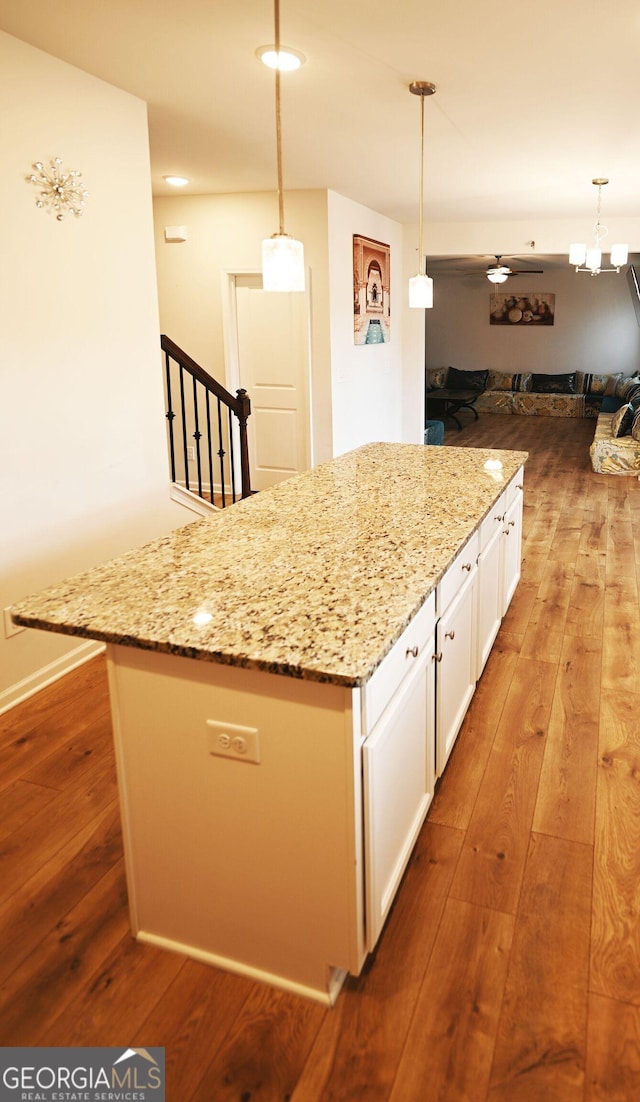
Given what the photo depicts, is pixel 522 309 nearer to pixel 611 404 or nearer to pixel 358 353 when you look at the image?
pixel 611 404

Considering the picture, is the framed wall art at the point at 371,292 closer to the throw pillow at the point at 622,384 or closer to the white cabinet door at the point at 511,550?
the white cabinet door at the point at 511,550

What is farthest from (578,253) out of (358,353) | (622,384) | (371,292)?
(622,384)

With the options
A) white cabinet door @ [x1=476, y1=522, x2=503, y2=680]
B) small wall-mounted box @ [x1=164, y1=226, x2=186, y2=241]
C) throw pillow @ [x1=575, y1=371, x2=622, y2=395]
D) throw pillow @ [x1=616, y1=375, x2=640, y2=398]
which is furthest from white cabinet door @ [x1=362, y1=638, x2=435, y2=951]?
throw pillow @ [x1=575, y1=371, x2=622, y2=395]

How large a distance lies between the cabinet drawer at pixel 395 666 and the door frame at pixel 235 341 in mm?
4370

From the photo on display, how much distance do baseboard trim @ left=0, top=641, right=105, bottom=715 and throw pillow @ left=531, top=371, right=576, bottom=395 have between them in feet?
34.6

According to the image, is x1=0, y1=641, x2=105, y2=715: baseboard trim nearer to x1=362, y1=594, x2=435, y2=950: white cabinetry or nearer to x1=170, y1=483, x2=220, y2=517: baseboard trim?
x1=170, y1=483, x2=220, y2=517: baseboard trim

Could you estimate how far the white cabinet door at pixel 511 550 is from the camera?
358cm

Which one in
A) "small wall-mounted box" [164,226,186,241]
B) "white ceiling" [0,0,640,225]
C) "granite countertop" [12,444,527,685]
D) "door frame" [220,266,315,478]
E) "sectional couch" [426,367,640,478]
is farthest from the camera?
"sectional couch" [426,367,640,478]

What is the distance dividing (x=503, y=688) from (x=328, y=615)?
1.75 m

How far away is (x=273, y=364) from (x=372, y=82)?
313cm

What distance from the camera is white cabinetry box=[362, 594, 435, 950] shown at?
1.64m

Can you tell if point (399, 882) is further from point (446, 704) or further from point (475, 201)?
point (475, 201)

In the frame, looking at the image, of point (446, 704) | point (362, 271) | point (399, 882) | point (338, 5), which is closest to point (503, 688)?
point (446, 704)

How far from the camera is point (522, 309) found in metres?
12.8
